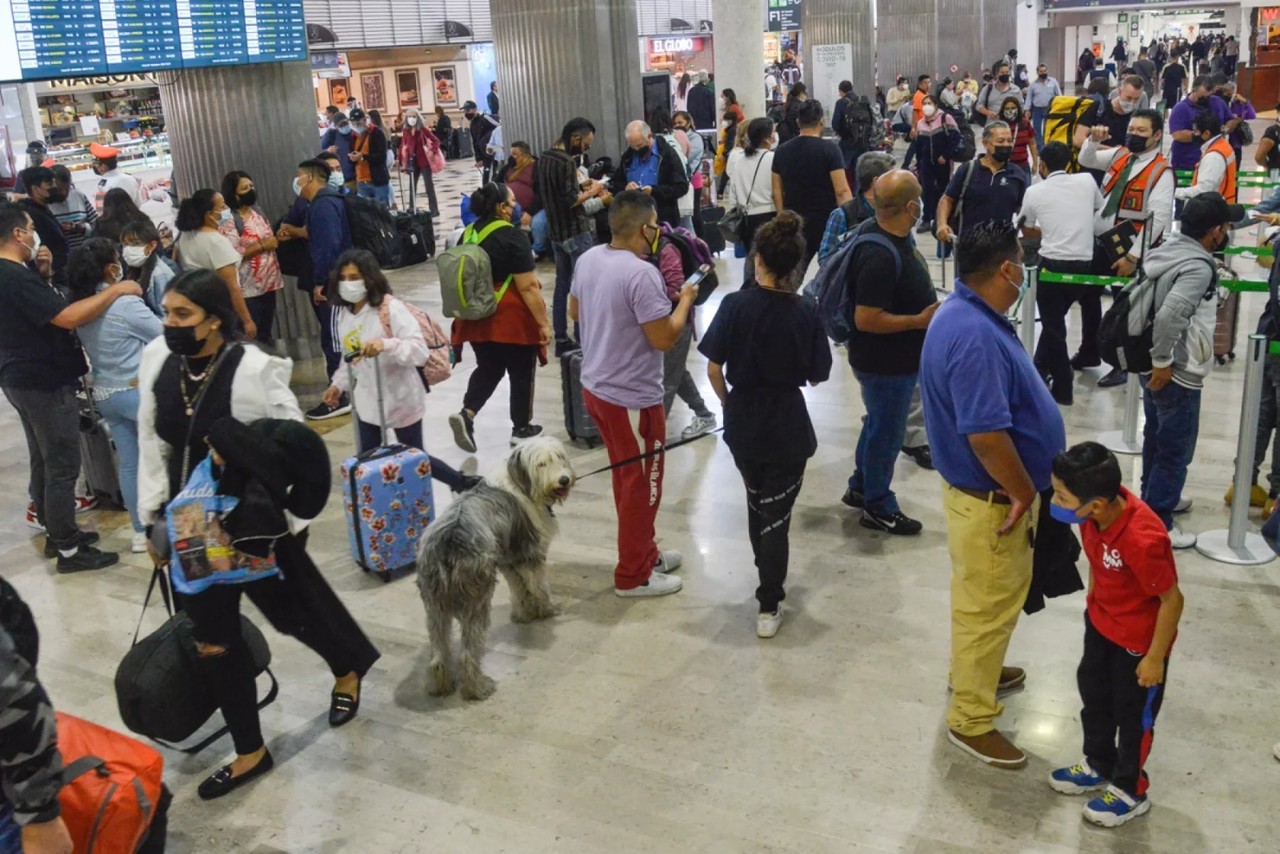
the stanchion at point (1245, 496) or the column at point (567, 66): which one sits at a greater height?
the column at point (567, 66)

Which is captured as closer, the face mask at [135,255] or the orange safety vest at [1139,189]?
the face mask at [135,255]

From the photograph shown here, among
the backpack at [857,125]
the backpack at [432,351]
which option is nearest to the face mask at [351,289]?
the backpack at [432,351]

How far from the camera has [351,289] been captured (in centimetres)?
522

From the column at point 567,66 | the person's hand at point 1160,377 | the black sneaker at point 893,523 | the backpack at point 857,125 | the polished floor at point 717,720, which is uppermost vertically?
the column at point 567,66

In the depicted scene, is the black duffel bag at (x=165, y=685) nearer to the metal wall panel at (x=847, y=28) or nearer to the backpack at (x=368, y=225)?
the backpack at (x=368, y=225)

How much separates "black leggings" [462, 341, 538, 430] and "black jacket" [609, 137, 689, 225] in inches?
96.3

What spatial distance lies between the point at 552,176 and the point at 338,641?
4.82m

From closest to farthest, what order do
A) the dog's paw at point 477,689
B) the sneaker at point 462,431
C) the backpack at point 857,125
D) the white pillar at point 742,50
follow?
the dog's paw at point 477,689
the sneaker at point 462,431
the backpack at point 857,125
the white pillar at point 742,50

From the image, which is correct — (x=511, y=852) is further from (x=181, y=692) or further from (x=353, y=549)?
(x=353, y=549)

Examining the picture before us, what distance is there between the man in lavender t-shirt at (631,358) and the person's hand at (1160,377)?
1.86m

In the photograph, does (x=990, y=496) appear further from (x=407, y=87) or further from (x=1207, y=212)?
(x=407, y=87)

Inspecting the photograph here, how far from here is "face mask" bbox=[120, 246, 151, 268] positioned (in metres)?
5.81

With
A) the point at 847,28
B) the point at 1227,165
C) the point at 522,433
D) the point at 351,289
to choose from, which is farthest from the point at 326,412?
the point at 847,28

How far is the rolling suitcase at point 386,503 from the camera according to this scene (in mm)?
5188
